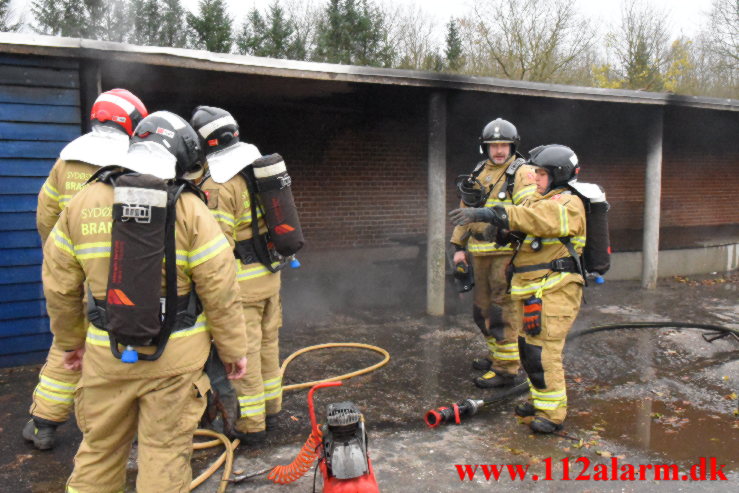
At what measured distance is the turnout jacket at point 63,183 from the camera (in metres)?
3.42

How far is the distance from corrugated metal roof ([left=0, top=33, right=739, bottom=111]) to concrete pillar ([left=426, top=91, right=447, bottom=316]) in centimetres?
49

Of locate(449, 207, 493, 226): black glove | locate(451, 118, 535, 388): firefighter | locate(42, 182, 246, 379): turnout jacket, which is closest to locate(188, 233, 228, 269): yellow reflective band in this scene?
locate(42, 182, 246, 379): turnout jacket

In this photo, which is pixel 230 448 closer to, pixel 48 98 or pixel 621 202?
pixel 48 98

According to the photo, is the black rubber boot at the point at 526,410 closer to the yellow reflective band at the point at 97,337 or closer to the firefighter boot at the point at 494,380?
the firefighter boot at the point at 494,380

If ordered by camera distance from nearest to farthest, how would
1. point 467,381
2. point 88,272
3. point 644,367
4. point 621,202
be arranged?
point 88,272 → point 467,381 → point 644,367 → point 621,202

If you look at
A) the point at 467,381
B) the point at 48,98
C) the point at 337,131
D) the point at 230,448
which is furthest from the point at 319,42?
the point at 230,448

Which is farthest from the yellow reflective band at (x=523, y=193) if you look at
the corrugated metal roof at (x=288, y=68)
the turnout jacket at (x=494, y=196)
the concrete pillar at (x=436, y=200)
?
the concrete pillar at (x=436, y=200)

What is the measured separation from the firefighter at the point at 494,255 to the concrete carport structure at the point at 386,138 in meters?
1.84

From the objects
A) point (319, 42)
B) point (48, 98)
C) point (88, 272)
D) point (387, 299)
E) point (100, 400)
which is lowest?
A: point (387, 299)

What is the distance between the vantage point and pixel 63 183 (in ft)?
11.3

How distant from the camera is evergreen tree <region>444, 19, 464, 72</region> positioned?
22453mm

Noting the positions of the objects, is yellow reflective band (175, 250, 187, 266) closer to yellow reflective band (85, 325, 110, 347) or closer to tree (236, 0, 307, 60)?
yellow reflective band (85, 325, 110, 347)

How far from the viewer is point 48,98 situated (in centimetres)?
507

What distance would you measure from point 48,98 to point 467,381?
14.6 feet
